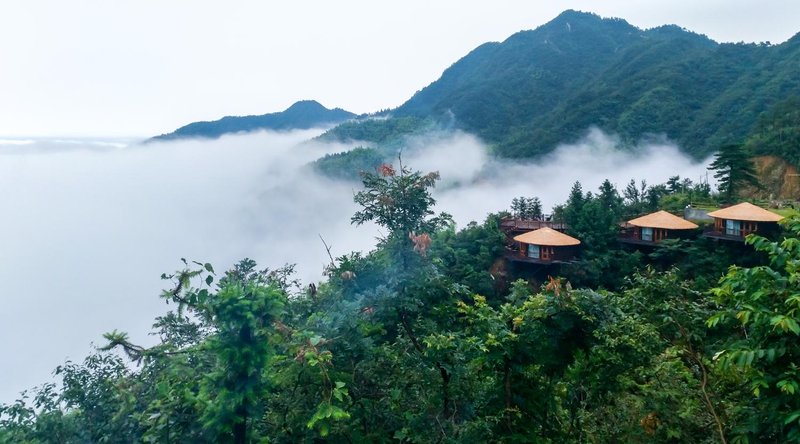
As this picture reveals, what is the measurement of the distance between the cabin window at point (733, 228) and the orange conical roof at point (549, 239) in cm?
483

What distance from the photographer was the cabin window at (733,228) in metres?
15.1

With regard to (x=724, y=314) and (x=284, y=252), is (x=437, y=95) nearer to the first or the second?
(x=284, y=252)

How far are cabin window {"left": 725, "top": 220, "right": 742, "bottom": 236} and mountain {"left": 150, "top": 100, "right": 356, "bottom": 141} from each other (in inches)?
3237

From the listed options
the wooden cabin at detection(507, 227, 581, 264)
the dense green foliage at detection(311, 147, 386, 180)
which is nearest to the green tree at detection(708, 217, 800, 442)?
the wooden cabin at detection(507, 227, 581, 264)

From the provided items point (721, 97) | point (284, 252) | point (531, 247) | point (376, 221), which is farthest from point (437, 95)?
point (376, 221)

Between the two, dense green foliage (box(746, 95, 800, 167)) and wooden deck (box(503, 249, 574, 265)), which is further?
dense green foliage (box(746, 95, 800, 167))

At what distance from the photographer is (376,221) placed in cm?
541

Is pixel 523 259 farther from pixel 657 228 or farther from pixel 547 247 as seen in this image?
pixel 657 228

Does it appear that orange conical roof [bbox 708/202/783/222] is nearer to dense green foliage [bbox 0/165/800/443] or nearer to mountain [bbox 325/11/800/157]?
dense green foliage [bbox 0/165/800/443]

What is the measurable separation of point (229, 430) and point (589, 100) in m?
62.9

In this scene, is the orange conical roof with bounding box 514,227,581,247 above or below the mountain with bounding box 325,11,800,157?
below

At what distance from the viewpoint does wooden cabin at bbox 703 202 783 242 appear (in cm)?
1478

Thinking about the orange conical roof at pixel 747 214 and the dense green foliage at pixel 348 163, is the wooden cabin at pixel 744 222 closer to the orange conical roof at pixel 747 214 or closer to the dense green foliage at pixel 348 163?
the orange conical roof at pixel 747 214

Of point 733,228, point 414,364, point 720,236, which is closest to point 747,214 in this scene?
point 733,228
